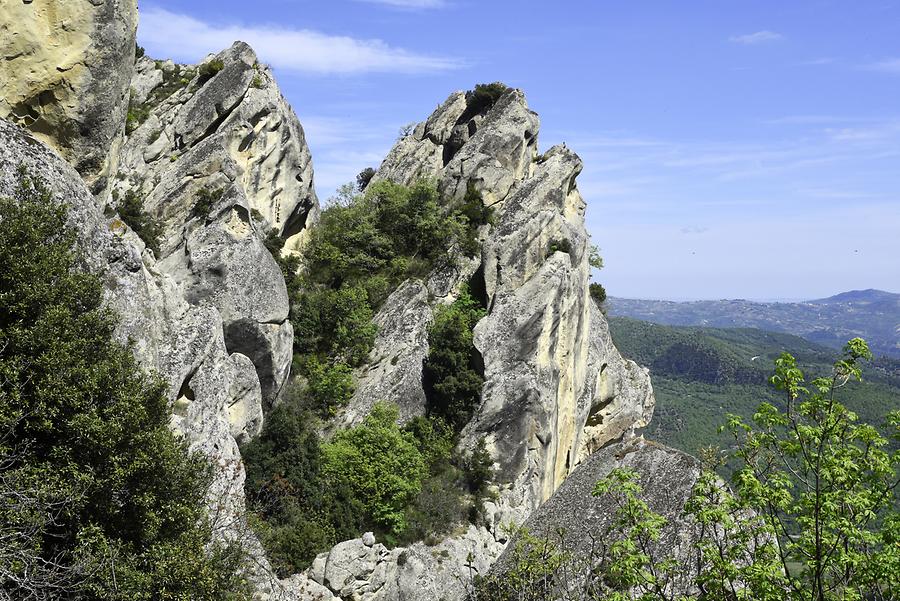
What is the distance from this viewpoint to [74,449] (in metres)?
14.0

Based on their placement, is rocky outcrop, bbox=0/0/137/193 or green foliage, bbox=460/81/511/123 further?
green foliage, bbox=460/81/511/123

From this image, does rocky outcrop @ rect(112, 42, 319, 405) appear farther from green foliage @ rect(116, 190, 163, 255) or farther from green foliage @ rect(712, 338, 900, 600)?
green foliage @ rect(712, 338, 900, 600)

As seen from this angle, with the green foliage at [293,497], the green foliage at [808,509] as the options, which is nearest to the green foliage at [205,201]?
the green foliage at [293,497]

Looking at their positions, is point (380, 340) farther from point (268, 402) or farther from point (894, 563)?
point (894, 563)

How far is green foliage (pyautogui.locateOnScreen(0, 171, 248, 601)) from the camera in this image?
12.9 m

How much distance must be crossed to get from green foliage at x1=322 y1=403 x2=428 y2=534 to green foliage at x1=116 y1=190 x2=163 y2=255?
13.2 meters

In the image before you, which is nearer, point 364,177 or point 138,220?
point 138,220

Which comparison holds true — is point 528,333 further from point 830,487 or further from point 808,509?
point 830,487

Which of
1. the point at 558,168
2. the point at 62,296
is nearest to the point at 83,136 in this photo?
the point at 62,296

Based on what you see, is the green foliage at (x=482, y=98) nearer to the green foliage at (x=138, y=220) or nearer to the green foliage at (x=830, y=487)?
the green foliage at (x=138, y=220)

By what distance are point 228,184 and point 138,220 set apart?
17.2 feet

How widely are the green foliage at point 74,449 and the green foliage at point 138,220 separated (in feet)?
57.0

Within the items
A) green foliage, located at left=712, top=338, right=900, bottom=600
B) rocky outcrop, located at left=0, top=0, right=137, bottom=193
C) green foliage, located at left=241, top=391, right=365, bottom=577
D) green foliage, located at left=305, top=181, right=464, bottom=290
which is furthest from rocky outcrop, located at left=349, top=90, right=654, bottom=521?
green foliage, located at left=712, top=338, right=900, bottom=600

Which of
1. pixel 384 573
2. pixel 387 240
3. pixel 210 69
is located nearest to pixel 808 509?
pixel 384 573
